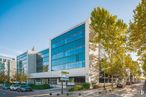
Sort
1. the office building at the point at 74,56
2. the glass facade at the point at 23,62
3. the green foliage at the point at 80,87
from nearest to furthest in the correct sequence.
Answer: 1. the green foliage at the point at 80,87
2. the office building at the point at 74,56
3. the glass facade at the point at 23,62

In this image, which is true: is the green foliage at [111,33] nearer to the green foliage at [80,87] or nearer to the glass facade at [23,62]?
the green foliage at [80,87]

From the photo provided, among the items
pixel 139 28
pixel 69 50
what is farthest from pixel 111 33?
pixel 69 50

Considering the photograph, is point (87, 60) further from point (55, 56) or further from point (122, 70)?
point (55, 56)

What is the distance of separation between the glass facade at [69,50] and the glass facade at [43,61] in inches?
465

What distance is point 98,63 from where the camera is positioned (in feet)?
178

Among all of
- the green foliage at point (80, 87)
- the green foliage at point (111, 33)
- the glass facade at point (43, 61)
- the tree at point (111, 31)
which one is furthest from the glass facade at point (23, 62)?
the tree at point (111, 31)

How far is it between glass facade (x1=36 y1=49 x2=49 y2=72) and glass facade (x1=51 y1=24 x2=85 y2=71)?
1181 centimetres

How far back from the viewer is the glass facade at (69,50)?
184ft

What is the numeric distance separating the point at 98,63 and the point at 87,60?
2879 millimetres

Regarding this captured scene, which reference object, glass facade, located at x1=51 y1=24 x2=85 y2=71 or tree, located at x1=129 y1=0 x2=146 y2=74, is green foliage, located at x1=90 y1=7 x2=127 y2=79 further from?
glass facade, located at x1=51 y1=24 x2=85 y2=71

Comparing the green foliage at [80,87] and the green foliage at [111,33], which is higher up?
the green foliage at [111,33]

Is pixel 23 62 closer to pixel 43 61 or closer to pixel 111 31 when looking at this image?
pixel 43 61

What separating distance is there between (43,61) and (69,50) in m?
29.9

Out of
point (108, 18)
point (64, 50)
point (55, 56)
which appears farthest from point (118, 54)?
point (55, 56)
